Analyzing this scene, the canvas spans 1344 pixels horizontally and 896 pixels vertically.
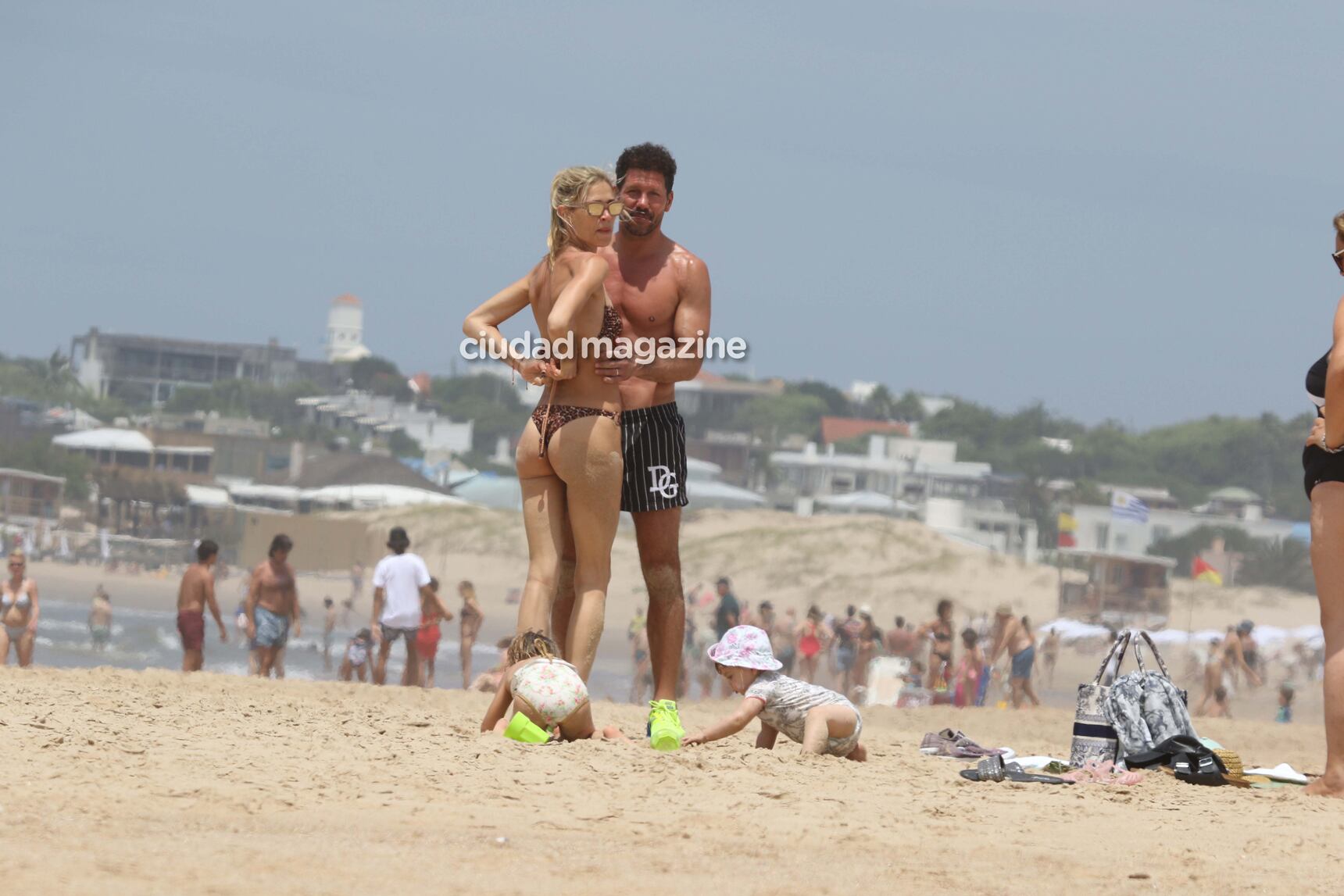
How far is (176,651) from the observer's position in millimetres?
36906

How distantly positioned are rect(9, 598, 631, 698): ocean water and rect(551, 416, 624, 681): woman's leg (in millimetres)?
22245

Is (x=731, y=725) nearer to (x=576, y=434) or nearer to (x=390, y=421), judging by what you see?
(x=576, y=434)

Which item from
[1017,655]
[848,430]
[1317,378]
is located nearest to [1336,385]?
[1317,378]

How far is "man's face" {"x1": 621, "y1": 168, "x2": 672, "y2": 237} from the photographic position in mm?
6762

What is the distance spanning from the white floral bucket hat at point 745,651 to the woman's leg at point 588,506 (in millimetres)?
479

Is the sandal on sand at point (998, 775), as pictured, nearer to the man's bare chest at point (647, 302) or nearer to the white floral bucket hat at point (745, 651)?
the white floral bucket hat at point (745, 651)

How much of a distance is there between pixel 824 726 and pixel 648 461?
48.1 inches

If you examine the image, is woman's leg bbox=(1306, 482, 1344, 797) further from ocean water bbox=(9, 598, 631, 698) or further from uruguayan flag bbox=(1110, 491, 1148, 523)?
uruguayan flag bbox=(1110, 491, 1148, 523)

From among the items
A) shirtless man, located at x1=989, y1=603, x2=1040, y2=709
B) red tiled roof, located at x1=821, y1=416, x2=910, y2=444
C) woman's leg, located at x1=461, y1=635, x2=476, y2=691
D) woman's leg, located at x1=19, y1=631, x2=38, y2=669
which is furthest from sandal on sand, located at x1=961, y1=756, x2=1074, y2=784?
red tiled roof, located at x1=821, y1=416, x2=910, y2=444

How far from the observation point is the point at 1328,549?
611 cm

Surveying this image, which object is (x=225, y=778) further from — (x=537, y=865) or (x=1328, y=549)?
(x=1328, y=549)

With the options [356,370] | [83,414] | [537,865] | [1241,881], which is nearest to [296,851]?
[537,865]

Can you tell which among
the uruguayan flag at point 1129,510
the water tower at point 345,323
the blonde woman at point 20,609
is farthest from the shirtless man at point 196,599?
the water tower at point 345,323

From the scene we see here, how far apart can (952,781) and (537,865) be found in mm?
2101
